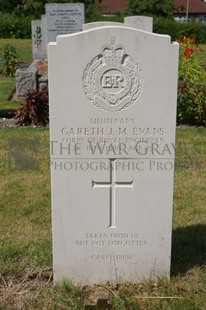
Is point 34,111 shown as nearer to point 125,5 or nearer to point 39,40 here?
point 39,40

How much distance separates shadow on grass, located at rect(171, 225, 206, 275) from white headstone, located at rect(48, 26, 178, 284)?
0.32 meters

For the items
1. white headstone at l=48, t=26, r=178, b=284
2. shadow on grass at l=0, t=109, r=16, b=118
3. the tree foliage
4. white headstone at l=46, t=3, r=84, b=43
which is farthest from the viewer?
the tree foliage

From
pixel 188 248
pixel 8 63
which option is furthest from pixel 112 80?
pixel 8 63

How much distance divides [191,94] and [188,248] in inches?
188

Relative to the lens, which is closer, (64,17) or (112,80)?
(112,80)

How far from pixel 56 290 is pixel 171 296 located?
0.82 metres

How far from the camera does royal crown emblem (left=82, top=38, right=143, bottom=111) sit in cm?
319

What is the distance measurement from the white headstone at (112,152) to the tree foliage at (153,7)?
149ft

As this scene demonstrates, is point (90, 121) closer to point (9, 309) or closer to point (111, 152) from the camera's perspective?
point (111, 152)

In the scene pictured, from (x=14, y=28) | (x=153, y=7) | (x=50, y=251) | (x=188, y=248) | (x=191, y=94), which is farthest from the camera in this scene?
(x=153, y=7)

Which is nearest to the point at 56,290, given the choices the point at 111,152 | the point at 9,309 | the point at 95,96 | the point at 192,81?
the point at 9,309

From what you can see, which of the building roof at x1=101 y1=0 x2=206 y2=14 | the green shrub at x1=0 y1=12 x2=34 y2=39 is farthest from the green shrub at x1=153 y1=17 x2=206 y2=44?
the building roof at x1=101 y1=0 x2=206 y2=14

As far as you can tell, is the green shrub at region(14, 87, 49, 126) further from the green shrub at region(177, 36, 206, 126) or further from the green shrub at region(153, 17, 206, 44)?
the green shrub at region(153, 17, 206, 44)

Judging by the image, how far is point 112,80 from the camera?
128 inches
